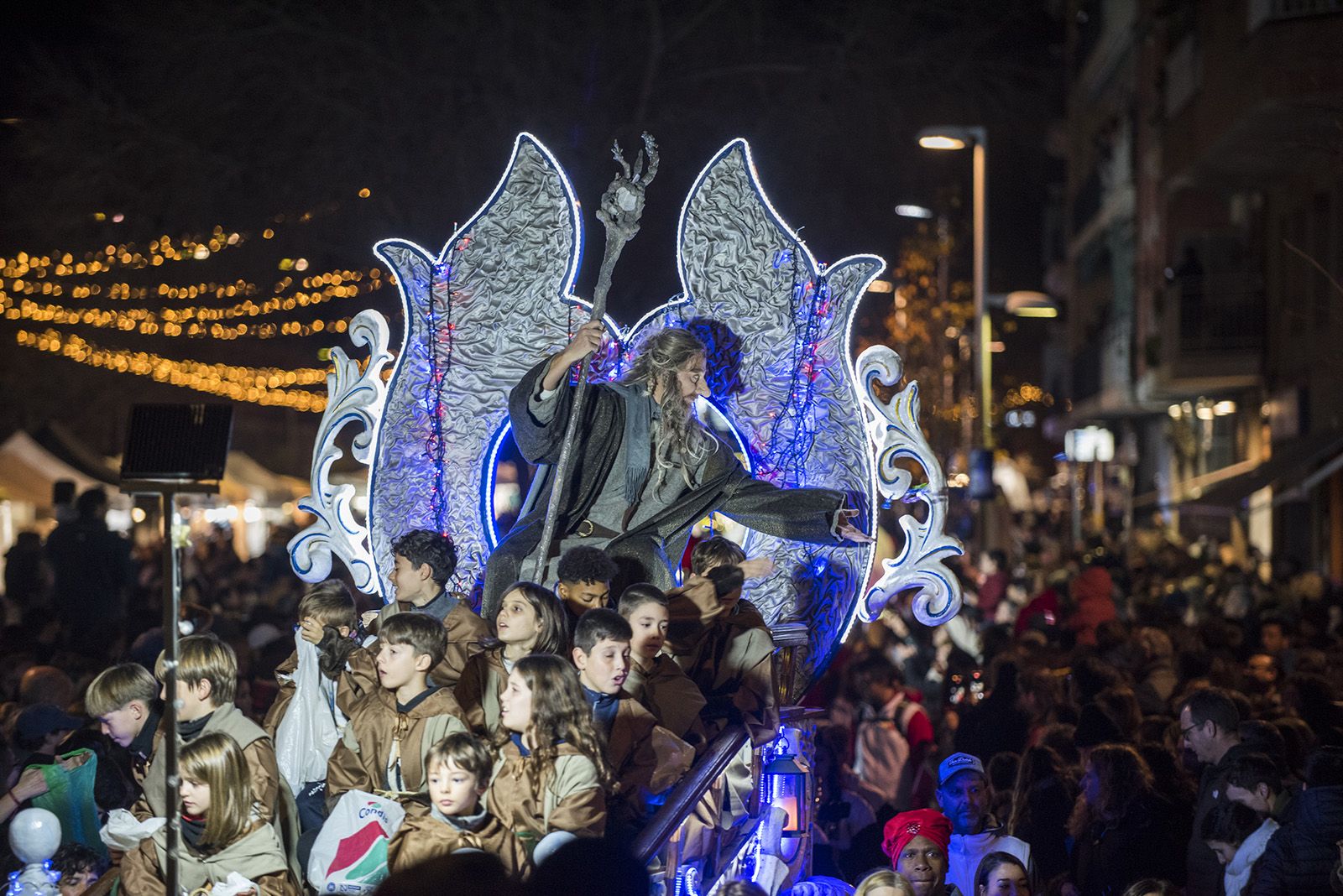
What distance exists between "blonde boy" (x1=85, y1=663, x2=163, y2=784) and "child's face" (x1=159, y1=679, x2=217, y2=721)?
378 millimetres

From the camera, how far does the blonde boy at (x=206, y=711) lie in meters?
5.14

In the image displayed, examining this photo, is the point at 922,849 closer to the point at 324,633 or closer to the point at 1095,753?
the point at 1095,753

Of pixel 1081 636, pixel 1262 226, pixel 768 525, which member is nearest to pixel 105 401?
pixel 1262 226

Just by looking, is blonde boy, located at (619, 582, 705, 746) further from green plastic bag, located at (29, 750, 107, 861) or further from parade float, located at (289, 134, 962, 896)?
green plastic bag, located at (29, 750, 107, 861)

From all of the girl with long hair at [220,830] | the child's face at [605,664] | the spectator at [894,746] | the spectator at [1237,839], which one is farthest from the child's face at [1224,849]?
the girl with long hair at [220,830]

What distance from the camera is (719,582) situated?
6.50 metres

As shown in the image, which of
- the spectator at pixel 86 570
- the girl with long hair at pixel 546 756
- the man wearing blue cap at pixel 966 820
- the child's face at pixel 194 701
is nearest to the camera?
the girl with long hair at pixel 546 756

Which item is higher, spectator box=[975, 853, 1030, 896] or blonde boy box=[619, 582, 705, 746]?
blonde boy box=[619, 582, 705, 746]

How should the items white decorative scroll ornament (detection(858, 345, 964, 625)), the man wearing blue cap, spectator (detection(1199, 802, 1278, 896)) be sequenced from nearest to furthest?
spectator (detection(1199, 802, 1278, 896))
the man wearing blue cap
white decorative scroll ornament (detection(858, 345, 964, 625))

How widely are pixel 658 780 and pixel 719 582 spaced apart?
4.86 ft

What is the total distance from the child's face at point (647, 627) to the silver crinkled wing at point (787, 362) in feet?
6.44

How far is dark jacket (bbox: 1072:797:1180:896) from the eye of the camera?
5973mm

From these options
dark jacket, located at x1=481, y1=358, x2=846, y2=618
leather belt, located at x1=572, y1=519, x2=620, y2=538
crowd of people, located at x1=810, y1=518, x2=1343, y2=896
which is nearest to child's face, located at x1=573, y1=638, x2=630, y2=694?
crowd of people, located at x1=810, y1=518, x2=1343, y2=896

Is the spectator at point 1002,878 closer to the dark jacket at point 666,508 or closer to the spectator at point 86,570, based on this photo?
the dark jacket at point 666,508
